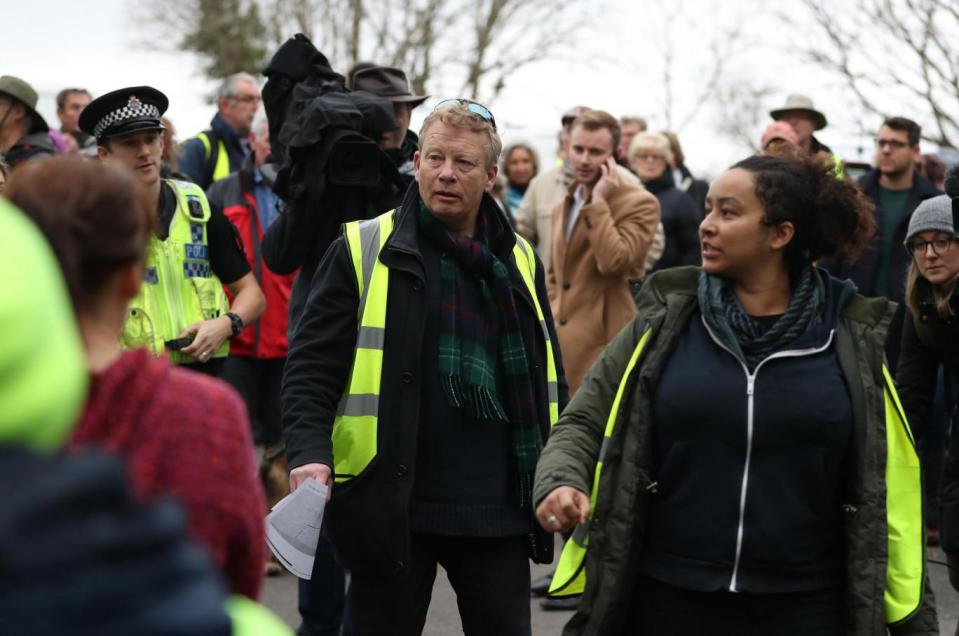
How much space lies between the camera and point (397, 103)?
657 cm

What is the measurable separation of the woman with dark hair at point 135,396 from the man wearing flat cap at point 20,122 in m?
5.61

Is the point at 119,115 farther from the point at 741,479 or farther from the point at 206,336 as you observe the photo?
the point at 741,479

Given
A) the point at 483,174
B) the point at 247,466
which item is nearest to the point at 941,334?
the point at 483,174

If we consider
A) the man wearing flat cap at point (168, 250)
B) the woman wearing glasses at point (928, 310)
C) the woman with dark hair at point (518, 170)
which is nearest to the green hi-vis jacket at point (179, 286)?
the man wearing flat cap at point (168, 250)

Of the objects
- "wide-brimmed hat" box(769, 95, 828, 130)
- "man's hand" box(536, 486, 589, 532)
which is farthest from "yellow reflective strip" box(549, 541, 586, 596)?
"wide-brimmed hat" box(769, 95, 828, 130)

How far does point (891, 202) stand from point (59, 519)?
8.47m

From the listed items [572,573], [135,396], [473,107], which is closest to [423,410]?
[572,573]

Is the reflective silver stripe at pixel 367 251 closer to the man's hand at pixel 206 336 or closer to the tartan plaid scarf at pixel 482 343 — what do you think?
the tartan plaid scarf at pixel 482 343

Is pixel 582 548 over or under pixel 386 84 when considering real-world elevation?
under

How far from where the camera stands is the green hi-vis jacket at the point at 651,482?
12.9ft

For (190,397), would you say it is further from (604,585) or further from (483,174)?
(483,174)

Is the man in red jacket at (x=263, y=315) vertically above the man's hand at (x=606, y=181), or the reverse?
the man's hand at (x=606, y=181)

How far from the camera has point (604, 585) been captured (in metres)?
3.96

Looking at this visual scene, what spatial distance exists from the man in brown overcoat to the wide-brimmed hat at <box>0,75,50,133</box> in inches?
113
